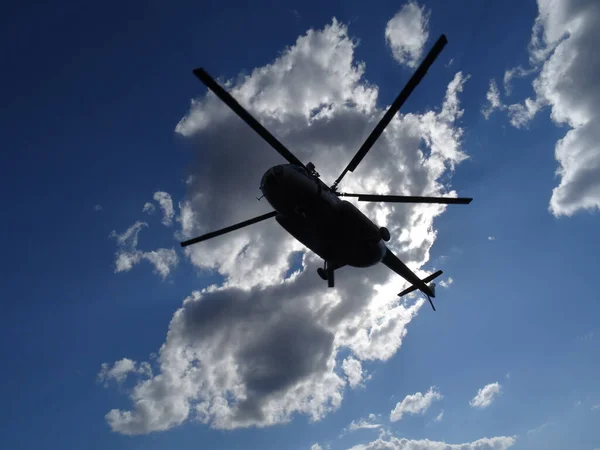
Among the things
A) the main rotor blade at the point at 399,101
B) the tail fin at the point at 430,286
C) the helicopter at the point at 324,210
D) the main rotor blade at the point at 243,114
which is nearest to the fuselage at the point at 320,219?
the helicopter at the point at 324,210

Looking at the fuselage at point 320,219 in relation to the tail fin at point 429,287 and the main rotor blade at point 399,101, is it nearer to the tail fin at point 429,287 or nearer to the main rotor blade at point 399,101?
the main rotor blade at point 399,101

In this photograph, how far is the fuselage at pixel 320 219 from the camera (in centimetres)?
1731

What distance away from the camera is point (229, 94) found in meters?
13.7

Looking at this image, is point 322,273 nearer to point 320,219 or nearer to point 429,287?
point 320,219

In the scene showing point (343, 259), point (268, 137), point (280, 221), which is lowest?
point (343, 259)

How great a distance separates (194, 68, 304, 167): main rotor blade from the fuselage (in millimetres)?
683

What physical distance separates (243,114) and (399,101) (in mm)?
6219

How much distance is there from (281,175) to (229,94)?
4.53 metres

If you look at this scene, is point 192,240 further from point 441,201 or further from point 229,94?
point 441,201

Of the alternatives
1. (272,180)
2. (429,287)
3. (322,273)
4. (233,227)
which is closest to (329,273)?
(322,273)

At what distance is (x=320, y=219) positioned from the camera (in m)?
18.8

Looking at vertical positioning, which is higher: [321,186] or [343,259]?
[321,186]

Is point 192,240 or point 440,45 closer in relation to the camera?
point 440,45

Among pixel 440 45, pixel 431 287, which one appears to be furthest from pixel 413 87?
→ pixel 431 287
